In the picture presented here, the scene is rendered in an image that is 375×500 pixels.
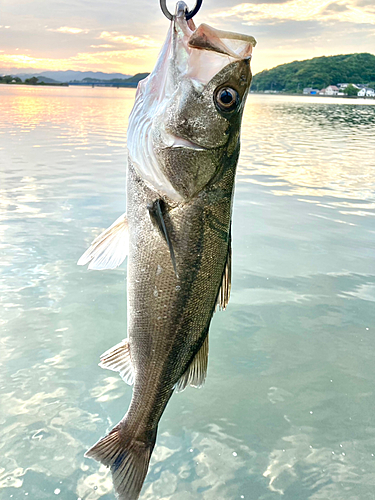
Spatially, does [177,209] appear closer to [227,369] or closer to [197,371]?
[197,371]

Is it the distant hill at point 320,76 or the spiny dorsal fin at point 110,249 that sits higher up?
the distant hill at point 320,76

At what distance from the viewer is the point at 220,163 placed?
2.11 m

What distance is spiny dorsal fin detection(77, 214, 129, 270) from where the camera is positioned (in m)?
2.40

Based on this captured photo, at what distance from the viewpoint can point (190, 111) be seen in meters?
2.05

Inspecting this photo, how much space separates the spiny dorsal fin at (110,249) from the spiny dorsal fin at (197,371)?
66cm

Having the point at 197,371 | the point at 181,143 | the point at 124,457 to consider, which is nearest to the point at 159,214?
the point at 181,143

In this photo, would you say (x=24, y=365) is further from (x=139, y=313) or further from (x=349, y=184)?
(x=349, y=184)

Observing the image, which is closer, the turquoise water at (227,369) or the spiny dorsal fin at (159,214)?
the spiny dorsal fin at (159,214)

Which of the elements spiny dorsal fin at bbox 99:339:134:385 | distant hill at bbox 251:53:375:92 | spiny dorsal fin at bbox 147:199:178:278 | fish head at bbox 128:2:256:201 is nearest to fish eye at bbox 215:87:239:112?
fish head at bbox 128:2:256:201

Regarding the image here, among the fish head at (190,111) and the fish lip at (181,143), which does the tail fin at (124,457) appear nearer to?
the fish head at (190,111)

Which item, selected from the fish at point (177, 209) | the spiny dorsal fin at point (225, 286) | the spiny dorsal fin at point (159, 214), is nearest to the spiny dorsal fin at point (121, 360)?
the fish at point (177, 209)

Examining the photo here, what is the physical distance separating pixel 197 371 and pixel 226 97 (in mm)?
1412

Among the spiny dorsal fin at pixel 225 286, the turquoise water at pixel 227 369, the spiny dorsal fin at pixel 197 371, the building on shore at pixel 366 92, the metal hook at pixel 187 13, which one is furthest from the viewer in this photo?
the building on shore at pixel 366 92

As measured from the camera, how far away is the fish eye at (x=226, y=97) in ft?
6.69
